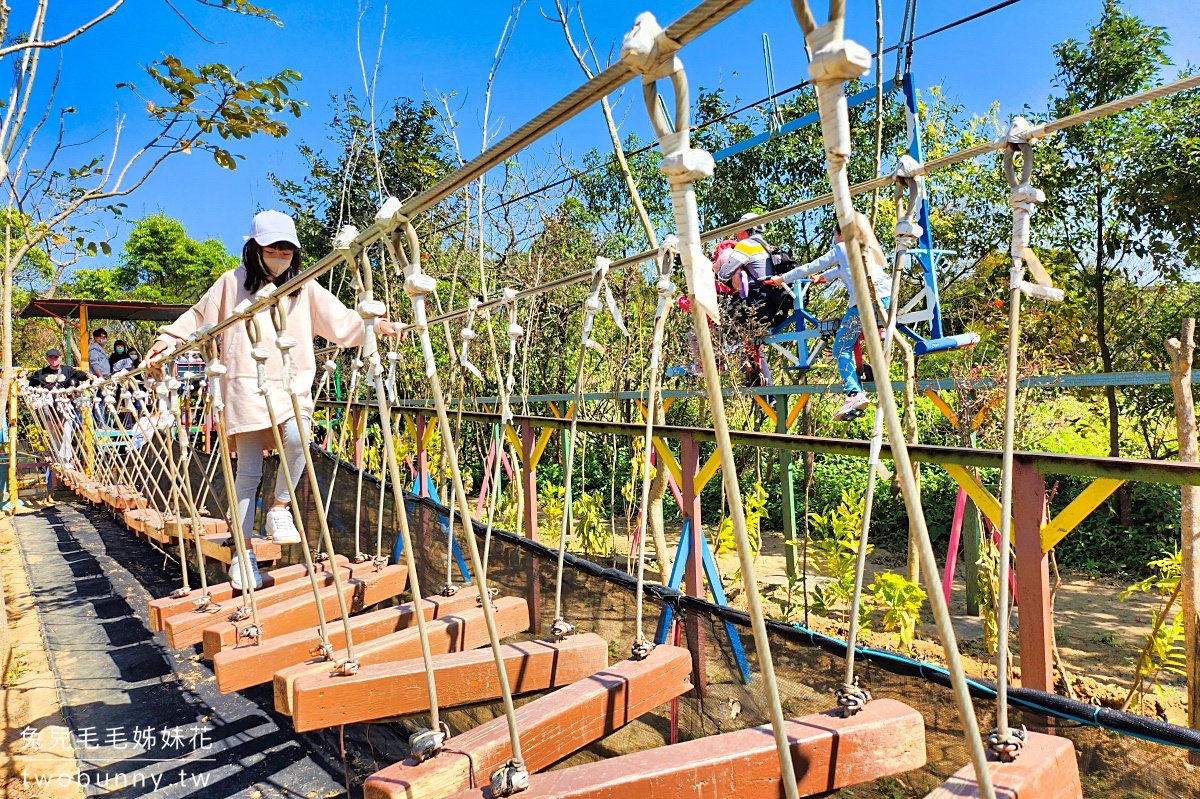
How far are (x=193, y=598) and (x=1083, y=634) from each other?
385cm

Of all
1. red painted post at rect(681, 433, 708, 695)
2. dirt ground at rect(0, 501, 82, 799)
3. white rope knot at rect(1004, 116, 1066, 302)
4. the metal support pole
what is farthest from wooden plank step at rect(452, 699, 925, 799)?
the metal support pole

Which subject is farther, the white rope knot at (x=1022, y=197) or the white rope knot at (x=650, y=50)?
the white rope knot at (x=1022, y=197)

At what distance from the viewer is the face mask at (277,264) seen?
97.8 inches

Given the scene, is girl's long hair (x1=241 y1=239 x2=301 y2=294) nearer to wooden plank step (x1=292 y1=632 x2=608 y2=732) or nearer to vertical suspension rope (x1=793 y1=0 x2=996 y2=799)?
wooden plank step (x1=292 y1=632 x2=608 y2=732)

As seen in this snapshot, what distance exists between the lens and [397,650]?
1494mm

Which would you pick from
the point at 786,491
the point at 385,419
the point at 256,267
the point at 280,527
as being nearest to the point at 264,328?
the point at 256,267

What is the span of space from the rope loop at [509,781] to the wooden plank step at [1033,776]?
472 millimetres

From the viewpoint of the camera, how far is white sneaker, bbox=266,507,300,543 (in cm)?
256

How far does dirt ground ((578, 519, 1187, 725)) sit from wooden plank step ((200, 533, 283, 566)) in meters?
1.99

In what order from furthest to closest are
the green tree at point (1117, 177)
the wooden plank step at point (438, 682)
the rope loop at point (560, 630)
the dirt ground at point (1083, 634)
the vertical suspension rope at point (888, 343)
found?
the green tree at point (1117, 177) < the dirt ground at point (1083, 634) < the rope loop at point (560, 630) < the wooden plank step at point (438, 682) < the vertical suspension rope at point (888, 343)

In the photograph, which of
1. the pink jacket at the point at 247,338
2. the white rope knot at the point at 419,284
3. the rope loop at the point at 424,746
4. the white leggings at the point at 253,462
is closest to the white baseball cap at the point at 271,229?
the pink jacket at the point at 247,338

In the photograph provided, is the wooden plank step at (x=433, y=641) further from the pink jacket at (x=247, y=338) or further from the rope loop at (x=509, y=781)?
the pink jacket at (x=247, y=338)

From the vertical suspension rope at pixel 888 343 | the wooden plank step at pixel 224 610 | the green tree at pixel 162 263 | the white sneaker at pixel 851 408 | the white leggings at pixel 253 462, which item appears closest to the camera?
the vertical suspension rope at pixel 888 343

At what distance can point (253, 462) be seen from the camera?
265 cm
